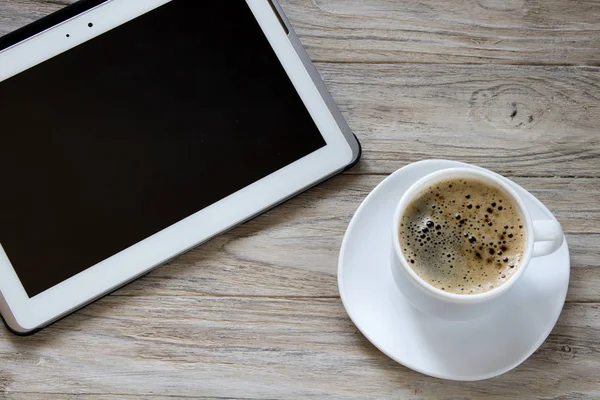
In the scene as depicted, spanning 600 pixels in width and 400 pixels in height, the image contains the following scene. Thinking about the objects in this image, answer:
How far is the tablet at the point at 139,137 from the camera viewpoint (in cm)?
74

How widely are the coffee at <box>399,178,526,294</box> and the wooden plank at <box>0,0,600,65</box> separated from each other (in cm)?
21

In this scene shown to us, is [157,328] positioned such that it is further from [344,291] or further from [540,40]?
[540,40]

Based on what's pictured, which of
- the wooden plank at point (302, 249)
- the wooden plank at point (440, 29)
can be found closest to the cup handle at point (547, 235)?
the wooden plank at point (302, 249)

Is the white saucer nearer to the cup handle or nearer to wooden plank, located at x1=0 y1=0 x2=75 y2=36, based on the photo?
the cup handle

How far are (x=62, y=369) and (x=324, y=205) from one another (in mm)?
335

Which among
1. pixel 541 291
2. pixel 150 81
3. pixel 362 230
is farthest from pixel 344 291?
pixel 150 81

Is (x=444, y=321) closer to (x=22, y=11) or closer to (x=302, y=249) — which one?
(x=302, y=249)

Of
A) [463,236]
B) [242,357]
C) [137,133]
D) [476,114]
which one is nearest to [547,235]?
[463,236]

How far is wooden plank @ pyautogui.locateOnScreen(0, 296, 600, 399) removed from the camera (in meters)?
0.74

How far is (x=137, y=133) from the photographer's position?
76cm

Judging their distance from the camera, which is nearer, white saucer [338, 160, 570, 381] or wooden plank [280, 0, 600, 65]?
white saucer [338, 160, 570, 381]

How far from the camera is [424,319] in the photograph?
2.34 ft

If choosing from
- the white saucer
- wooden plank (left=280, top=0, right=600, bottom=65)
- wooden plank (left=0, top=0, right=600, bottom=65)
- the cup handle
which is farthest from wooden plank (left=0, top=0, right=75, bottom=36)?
the cup handle

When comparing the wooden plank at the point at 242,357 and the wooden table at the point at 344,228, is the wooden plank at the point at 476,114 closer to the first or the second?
the wooden table at the point at 344,228
